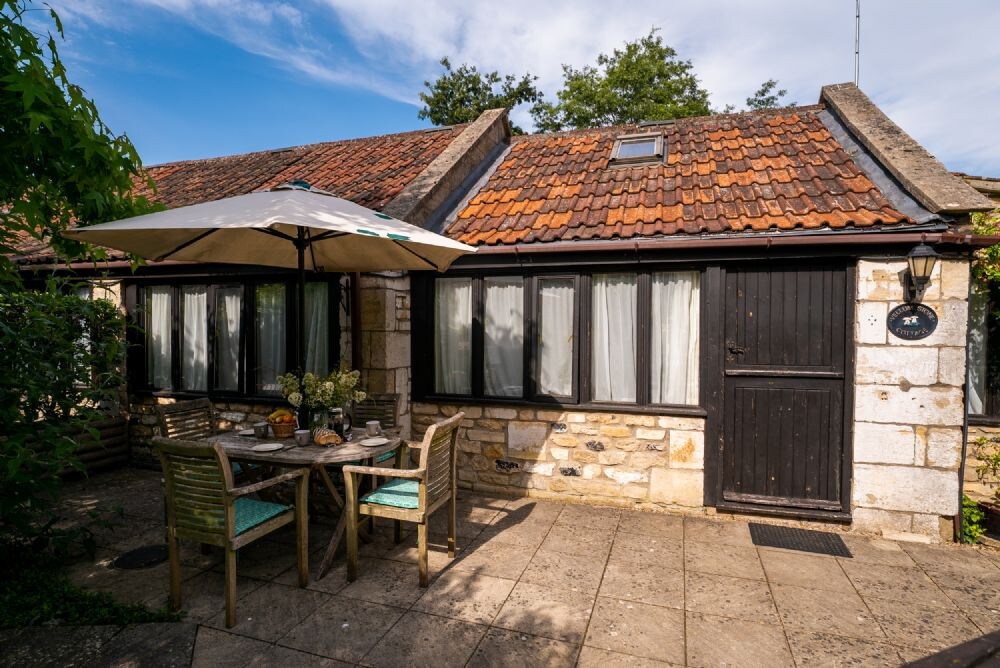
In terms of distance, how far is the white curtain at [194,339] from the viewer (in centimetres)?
674

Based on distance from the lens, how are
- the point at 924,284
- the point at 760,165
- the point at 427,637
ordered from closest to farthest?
the point at 427,637 < the point at 924,284 < the point at 760,165

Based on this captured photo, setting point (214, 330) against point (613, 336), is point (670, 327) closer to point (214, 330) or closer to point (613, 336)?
point (613, 336)

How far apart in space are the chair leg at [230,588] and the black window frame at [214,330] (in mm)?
2776

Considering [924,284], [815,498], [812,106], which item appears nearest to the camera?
[924,284]

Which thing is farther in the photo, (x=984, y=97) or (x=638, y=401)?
(x=984, y=97)

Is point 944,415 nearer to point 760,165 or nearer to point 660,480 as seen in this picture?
point 660,480

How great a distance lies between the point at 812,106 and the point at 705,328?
4.86 meters

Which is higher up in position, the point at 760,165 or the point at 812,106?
the point at 812,106

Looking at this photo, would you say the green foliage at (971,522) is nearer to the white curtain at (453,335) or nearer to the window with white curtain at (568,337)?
the window with white curtain at (568,337)

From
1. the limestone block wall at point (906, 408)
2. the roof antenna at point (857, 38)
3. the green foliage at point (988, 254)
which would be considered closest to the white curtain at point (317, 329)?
the limestone block wall at point (906, 408)

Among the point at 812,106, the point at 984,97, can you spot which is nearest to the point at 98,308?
the point at 812,106

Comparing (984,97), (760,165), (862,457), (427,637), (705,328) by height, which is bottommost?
(427,637)

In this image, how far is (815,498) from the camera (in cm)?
488

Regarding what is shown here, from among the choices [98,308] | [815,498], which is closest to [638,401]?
[815,498]
